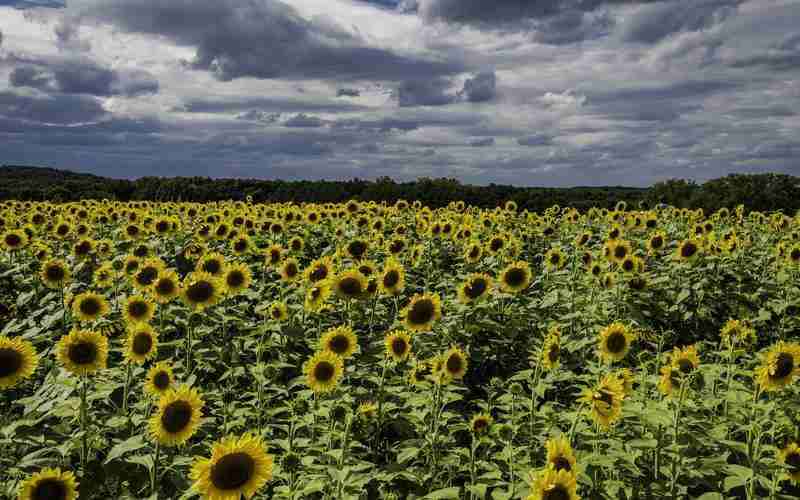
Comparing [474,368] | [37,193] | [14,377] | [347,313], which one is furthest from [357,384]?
[37,193]

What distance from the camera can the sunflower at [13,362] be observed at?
15.9ft

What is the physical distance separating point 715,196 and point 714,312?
23865 mm

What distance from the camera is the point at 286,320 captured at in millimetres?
7395

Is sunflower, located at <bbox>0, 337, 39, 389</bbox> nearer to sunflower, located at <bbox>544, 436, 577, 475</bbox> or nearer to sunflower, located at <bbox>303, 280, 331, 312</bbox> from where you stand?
sunflower, located at <bbox>303, 280, 331, 312</bbox>

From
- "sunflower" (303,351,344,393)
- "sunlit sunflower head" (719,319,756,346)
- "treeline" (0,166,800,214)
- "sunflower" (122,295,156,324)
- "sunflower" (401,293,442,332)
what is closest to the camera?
"sunflower" (303,351,344,393)

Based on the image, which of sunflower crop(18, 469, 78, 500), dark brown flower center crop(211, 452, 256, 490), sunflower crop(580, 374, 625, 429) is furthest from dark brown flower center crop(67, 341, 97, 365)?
sunflower crop(580, 374, 625, 429)

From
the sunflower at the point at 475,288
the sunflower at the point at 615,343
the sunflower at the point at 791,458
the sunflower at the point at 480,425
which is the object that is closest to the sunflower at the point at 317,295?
the sunflower at the point at 475,288

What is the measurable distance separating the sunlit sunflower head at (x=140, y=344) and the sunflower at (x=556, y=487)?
380 cm

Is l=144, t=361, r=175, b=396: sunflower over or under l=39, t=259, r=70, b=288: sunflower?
under

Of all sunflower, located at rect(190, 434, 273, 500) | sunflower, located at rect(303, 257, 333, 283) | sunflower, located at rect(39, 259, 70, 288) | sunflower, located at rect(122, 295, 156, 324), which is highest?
sunflower, located at rect(303, 257, 333, 283)

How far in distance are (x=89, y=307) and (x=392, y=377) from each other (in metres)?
3.29

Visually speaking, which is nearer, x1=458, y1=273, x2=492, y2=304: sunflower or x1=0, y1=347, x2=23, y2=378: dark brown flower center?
x1=0, y1=347, x2=23, y2=378: dark brown flower center

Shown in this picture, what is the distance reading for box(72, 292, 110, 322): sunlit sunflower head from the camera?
633 cm

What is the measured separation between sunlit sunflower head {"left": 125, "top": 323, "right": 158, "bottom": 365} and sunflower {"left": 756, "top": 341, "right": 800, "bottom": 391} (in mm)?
5291
